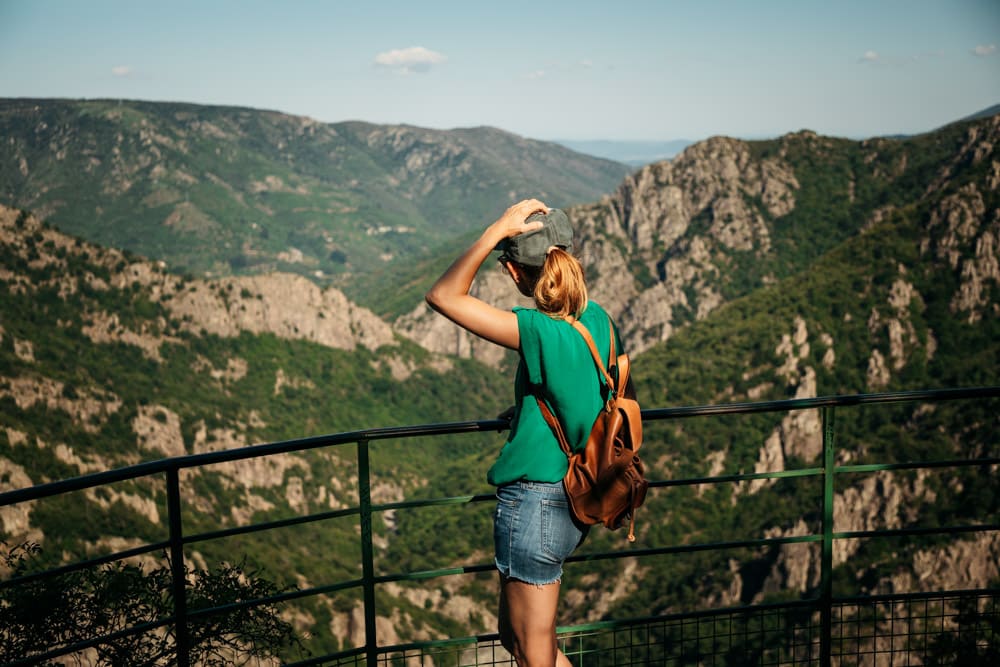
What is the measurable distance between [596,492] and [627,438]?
0.85 feet

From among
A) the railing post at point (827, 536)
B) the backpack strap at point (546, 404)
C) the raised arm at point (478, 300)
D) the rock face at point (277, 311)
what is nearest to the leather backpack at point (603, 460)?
the backpack strap at point (546, 404)

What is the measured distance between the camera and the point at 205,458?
12.7ft

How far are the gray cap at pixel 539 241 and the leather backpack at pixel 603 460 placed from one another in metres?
0.31

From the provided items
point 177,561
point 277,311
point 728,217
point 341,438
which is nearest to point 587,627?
point 341,438

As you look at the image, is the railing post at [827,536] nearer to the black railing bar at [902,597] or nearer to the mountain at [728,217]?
the black railing bar at [902,597]

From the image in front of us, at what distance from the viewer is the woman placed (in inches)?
128

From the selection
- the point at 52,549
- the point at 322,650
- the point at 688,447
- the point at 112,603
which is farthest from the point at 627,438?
the point at 688,447

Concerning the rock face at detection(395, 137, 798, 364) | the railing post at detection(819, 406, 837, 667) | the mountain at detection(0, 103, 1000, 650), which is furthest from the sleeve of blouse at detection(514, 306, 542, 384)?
the rock face at detection(395, 137, 798, 364)

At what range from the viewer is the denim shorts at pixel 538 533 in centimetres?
334

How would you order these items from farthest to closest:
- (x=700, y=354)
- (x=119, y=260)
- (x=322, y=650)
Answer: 1. (x=119, y=260)
2. (x=700, y=354)
3. (x=322, y=650)

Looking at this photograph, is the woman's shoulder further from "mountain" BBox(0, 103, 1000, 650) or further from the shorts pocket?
"mountain" BBox(0, 103, 1000, 650)

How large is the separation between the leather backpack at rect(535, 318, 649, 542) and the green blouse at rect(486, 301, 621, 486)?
3 cm

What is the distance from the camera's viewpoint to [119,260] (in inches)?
4412

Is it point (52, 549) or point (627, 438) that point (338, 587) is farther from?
point (52, 549)
